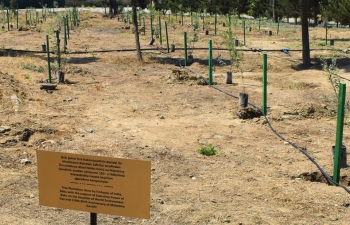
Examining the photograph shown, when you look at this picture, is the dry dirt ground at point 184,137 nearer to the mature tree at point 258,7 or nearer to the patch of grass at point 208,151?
the patch of grass at point 208,151

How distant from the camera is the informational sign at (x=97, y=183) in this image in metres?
3.35

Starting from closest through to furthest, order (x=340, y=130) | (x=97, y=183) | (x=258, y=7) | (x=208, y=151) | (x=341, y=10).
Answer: (x=97, y=183) < (x=340, y=130) < (x=208, y=151) < (x=341, y=10) < (x=258, y=7)

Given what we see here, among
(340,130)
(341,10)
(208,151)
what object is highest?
(341,10)

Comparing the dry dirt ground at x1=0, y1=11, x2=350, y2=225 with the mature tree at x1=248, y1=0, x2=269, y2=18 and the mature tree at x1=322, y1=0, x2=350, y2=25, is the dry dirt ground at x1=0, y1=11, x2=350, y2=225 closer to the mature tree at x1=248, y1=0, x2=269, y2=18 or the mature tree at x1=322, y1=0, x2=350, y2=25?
the mature tree at x1=322, y1=0, x2=350, y2=25

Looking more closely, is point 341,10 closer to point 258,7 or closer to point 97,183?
point 258,7

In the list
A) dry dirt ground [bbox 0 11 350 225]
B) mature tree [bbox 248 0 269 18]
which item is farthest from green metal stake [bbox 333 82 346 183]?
mature tree [bbox 248 0 269 18]

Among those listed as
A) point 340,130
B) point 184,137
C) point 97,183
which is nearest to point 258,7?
point 184,137

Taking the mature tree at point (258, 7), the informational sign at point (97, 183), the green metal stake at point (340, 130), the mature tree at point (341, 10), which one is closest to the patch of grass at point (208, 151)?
the green metal stake at point (340, 130)

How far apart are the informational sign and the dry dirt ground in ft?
6.00

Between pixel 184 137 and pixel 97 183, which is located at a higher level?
pixel 97 183

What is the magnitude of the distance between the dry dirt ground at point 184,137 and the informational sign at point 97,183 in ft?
6.00

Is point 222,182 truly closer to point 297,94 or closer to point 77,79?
point 297,94

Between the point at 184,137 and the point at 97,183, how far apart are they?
5202 mm

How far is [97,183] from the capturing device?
3422 millimetres
